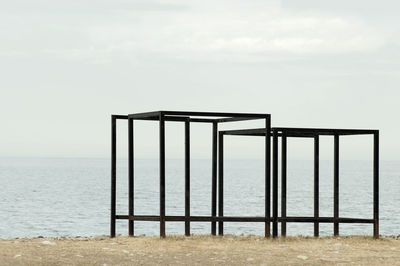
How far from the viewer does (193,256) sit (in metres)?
17.0

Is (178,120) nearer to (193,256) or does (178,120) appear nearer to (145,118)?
(145,118)

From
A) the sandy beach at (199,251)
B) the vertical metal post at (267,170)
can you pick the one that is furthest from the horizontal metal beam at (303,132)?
the sandy beach at (199,251)

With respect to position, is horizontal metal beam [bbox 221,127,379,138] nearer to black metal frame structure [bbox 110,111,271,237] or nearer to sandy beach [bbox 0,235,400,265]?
black metal frame structure [bbox 110,111,271,237]

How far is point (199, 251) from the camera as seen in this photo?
17.6 metres

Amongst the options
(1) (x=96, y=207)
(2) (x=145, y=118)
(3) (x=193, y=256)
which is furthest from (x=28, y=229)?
(3) (x=193, y=256)

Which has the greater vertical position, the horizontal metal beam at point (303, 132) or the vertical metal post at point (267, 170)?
the horizontal metal beam at point (303, 132)

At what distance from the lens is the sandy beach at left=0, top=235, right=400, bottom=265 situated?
16516mm

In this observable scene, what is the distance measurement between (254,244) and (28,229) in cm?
2389

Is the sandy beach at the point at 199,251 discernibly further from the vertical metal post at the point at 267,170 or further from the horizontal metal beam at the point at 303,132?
the horizontal metal beam at the point at 303,132

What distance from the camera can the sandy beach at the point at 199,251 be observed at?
1652 cm

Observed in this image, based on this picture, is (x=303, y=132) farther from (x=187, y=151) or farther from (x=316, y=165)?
(x=187, y=151)

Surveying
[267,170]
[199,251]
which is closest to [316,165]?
[267,170]

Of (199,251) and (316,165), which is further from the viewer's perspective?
(316,165)

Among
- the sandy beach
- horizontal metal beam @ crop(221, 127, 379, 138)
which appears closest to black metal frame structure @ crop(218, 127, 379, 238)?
horizontal metal beam @ crop(221, 127, 379, 138)
